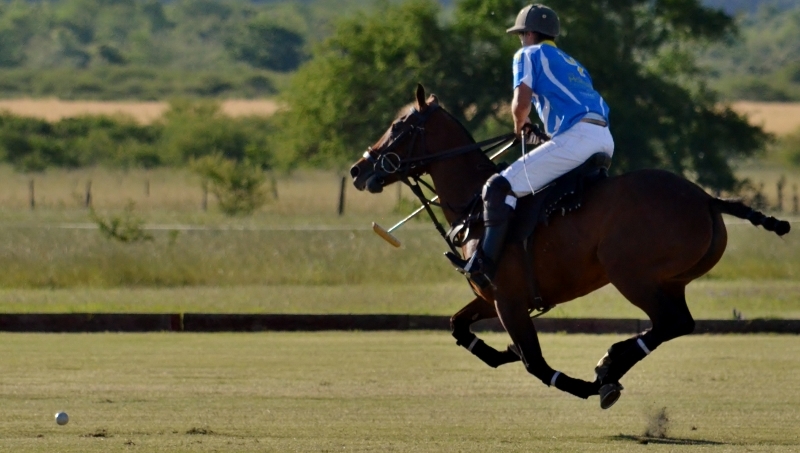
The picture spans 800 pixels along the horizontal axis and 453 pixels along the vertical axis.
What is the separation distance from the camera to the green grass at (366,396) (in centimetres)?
854

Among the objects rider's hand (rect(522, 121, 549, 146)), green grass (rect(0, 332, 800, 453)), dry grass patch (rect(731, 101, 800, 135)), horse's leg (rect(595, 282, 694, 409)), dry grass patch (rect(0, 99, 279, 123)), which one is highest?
rider's hand (rect(522, 121, 549, 146))

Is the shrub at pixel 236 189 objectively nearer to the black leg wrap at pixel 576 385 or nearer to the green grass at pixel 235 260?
the green grass at pixel 235 260

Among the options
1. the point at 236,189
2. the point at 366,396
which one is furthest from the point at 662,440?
the point at 236,189

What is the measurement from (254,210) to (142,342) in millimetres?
19221

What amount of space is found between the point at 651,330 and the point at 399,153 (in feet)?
6.02

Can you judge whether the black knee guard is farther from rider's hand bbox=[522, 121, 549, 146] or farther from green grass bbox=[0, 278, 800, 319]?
green grass bbox=[0, 278, 800, 319]

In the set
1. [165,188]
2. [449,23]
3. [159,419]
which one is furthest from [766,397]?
[165,188]

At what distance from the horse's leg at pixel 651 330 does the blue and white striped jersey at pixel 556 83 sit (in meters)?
1.01

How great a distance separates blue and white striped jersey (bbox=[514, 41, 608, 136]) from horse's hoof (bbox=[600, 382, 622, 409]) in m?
1.42

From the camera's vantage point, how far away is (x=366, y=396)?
10.6 metres

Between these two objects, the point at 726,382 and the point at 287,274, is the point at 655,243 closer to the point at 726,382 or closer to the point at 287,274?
the point at 726,382

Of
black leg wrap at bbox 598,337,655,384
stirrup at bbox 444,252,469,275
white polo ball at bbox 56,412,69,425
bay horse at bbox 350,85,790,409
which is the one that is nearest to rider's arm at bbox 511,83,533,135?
bay horse at bbox 350,85,790,409

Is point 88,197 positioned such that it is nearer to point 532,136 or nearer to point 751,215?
point 532,136

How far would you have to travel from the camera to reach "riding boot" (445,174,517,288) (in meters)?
8.16
